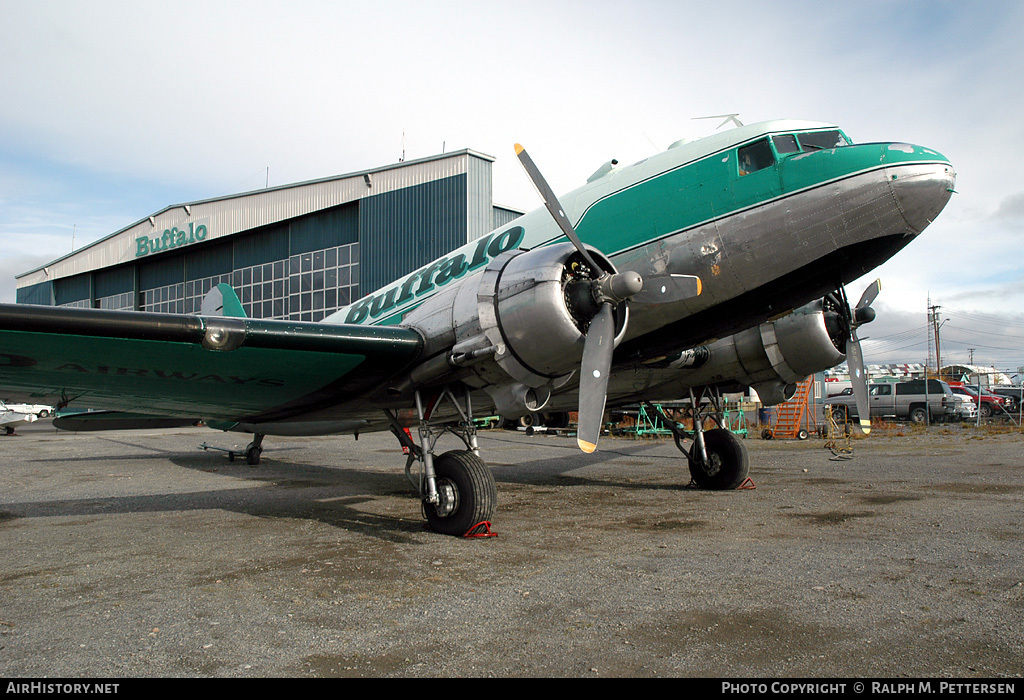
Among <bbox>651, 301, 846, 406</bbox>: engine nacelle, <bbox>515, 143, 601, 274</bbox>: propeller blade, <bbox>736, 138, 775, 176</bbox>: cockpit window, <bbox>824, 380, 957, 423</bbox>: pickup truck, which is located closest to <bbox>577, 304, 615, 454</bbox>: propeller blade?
<bbox>515, 143, 601, 274</bbox>: propeller blade

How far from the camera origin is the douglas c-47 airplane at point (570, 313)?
5.94m

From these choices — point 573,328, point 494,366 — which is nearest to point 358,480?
point 494,366

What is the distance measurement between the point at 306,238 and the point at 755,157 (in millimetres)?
29418

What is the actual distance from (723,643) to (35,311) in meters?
6.02

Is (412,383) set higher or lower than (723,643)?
higher

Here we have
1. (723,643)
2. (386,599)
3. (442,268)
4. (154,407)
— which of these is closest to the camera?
(723,643)

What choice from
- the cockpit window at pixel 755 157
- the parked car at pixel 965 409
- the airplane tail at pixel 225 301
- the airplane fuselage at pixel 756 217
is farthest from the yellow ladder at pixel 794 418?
the airplane tail at pixel 225 301

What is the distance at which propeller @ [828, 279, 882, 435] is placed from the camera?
9.56 meters

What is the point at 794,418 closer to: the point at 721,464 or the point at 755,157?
the point at 721,464

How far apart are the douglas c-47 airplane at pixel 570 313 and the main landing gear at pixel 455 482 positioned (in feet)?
0.06

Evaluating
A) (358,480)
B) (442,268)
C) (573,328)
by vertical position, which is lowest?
(358,480)

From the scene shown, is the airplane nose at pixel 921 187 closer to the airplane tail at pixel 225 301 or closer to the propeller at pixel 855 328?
the propeller at pixel 855 328

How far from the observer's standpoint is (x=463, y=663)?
11.0 feet
